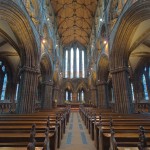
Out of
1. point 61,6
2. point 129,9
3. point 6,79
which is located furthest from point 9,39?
point 61,6

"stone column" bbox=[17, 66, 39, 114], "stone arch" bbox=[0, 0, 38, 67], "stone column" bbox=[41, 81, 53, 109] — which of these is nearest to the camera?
"stone arch" bbox=[0, 0, 38, 67]

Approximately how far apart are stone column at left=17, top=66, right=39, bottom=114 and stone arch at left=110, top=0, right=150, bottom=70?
7427 millimetres

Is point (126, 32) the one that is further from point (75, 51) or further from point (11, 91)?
point (75, 51)

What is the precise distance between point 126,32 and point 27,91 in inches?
384

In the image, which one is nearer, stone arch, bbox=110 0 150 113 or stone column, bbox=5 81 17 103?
stone arch, bbox=110 0 150 113

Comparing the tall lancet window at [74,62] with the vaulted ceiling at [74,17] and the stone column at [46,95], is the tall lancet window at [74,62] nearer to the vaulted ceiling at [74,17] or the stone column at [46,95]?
the vaulted ceiling at [74,17]

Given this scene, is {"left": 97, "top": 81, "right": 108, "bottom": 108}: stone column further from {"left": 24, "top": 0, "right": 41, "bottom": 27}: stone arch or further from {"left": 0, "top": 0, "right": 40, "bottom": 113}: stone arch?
{"left": 24, "top": 0, "right": 41, "bottom": 27}: stone arch

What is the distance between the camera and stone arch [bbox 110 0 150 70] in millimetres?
8076

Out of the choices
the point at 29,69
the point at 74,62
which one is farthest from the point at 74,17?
the point at 29,69

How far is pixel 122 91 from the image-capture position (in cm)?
1017

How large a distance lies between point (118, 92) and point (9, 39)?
11287 millimetres

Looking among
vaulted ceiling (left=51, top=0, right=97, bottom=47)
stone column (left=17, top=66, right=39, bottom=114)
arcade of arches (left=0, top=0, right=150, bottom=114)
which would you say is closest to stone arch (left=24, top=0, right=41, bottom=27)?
arcade of arches (left=0, top=0, right=150, bottom=114)

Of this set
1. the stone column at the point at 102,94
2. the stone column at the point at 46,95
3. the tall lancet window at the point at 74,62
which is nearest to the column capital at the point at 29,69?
the stone column at the point at 46,95

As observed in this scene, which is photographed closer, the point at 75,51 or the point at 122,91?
the point at 122,91
